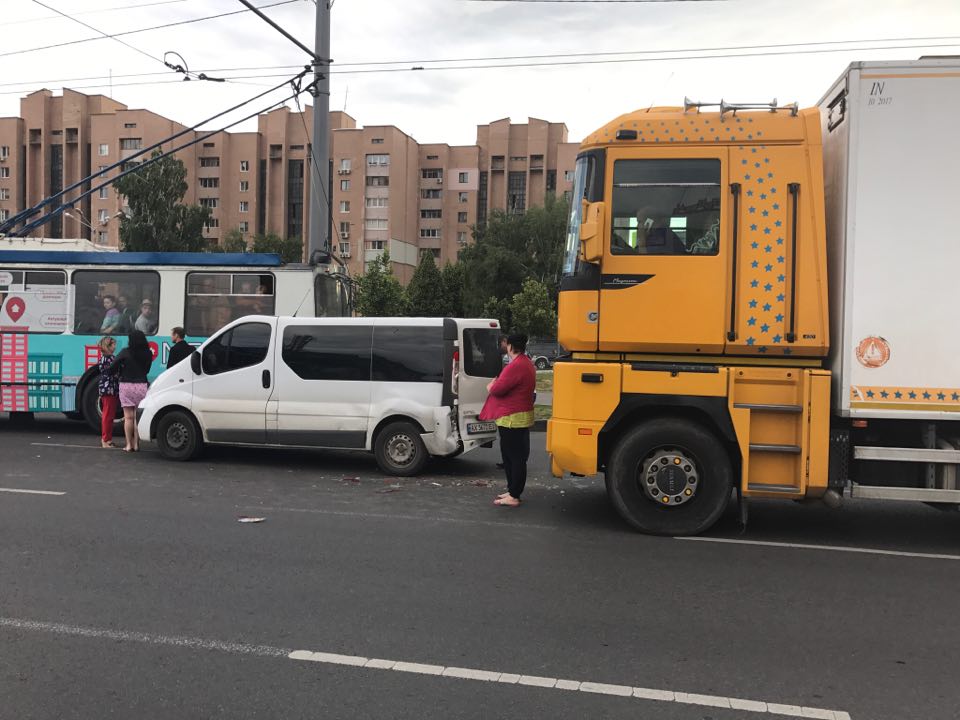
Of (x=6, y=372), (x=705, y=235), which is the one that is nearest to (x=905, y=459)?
(x=705, y=235)

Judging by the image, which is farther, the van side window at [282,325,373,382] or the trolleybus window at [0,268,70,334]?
the trolleybus window at [0,268,70,334]

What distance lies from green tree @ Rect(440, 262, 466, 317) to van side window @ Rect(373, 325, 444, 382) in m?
53.2

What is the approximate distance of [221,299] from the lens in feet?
43.8

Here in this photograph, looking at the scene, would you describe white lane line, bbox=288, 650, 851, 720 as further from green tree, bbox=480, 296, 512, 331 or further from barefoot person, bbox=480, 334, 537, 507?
green tree, bbox=480, 296, 512, 331

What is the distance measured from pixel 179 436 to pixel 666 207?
23.7 ft

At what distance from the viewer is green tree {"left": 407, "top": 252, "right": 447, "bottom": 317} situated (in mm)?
62500

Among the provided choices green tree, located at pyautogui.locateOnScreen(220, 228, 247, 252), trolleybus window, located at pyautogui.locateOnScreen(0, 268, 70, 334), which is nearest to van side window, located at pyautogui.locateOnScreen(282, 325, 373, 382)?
trolleybus window, located at pyautogui.locateOnScreen(0, 268, 70, 334)

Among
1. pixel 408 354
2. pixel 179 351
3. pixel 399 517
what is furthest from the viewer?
pixel 179 351

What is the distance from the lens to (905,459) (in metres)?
6.39

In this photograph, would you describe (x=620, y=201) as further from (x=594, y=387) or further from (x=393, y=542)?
(x=393, y=542)

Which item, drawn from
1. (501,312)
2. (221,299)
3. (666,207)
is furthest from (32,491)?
(501,312)

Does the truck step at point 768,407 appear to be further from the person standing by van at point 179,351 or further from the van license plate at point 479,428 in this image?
the person standing by van at point 179,351

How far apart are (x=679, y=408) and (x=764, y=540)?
4.47 ft

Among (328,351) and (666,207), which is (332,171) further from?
(666,207)
